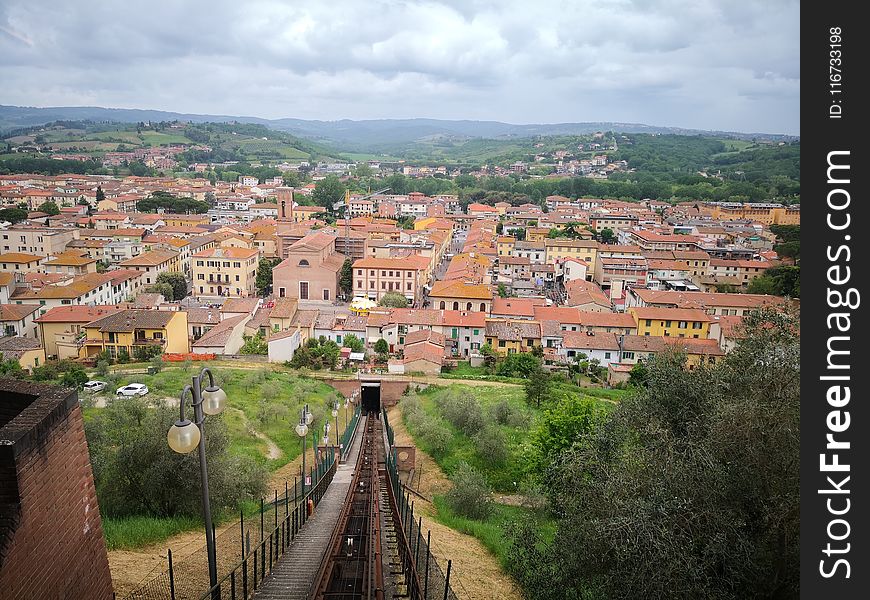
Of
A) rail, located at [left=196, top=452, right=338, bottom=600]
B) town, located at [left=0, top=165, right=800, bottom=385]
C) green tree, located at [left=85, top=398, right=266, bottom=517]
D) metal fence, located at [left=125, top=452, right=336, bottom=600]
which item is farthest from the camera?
town, located at [left=0, top=165, right=800, bottom=385]

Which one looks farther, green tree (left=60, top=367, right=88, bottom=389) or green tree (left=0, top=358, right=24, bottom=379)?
green tree (left=0, top=358, right=24, bottom=379)

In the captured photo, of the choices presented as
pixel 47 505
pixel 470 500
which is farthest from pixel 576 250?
pixel 47 505

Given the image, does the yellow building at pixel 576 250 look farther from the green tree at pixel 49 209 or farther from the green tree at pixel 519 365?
the green tree at pixel 49 209

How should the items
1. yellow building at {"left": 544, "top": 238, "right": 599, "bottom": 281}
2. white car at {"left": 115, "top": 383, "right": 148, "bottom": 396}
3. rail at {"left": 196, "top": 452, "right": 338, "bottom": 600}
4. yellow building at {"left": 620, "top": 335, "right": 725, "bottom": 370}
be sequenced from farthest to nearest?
yellow building at {"left": 544, "top": 238, "right": 599, "bottom": 281} → yellow building at {"left": 620, "top": 335, "right": 725, "bottom": 370} → white car at {"left": 115, "top": 383, "right": 148, "bottom": 396} → rail at {"left": 196, "top": 452, "right": 338, "bottom": 600}

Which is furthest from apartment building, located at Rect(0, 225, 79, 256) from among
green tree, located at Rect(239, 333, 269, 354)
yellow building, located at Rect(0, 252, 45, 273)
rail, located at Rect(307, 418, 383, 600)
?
rail, located at Rect(307, 418, 383, 600)

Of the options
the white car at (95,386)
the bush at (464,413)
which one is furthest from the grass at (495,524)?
the white car at (95,386)

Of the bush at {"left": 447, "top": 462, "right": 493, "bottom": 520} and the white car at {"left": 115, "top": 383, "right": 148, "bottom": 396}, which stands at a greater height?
the white car at {"left": 115, "top": 383, "right": 148, "bottom": 396}

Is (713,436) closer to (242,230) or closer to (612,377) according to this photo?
(612,377)

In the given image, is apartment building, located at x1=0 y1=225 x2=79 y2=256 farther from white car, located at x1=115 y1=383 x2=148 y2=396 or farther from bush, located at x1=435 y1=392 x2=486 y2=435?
bush, located at x1=435 y1=392 x2=486 y2=435
